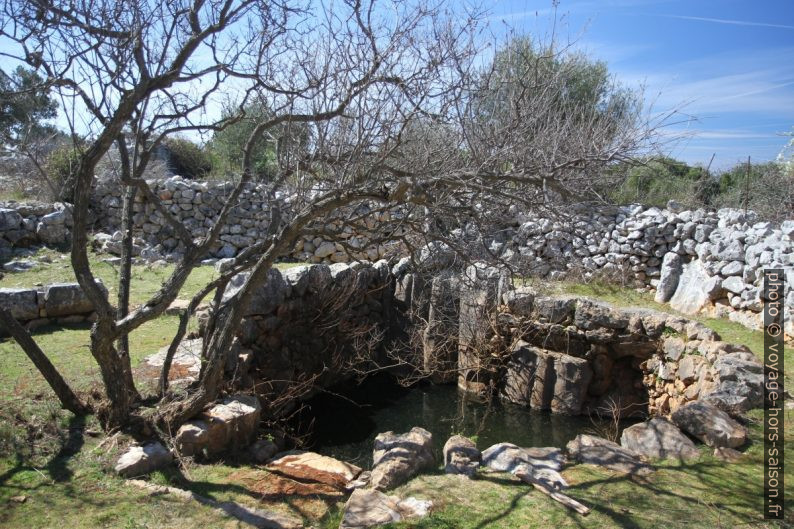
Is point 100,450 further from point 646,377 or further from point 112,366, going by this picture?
point 646,377

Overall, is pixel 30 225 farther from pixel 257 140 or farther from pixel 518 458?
pixel 518 458

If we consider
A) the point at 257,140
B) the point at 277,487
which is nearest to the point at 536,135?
the point at 257,140

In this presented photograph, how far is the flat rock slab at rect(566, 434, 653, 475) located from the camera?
5.00 m

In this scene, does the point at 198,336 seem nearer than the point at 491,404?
Yes

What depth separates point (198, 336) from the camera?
25.4ft

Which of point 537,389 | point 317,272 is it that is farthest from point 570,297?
point 317,272

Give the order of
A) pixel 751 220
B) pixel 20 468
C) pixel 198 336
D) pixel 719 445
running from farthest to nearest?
pixel 751 220 → pixel 198 336 → pixel 719 445 → pixel 20 468

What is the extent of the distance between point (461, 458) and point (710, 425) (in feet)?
7.75

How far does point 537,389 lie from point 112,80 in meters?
7.03

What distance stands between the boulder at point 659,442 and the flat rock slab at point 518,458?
763 mm

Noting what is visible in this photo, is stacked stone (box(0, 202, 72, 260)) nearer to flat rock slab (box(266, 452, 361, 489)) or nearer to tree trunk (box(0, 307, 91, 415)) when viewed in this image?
tree trunk (box(0, 307, 91, 415))

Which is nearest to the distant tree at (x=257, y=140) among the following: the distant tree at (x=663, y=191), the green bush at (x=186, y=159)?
the green bush at (x=186, y=159)

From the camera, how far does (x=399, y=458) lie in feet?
16.2

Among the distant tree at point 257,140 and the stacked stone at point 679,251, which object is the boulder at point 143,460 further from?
the stacked stone at point 679,251
